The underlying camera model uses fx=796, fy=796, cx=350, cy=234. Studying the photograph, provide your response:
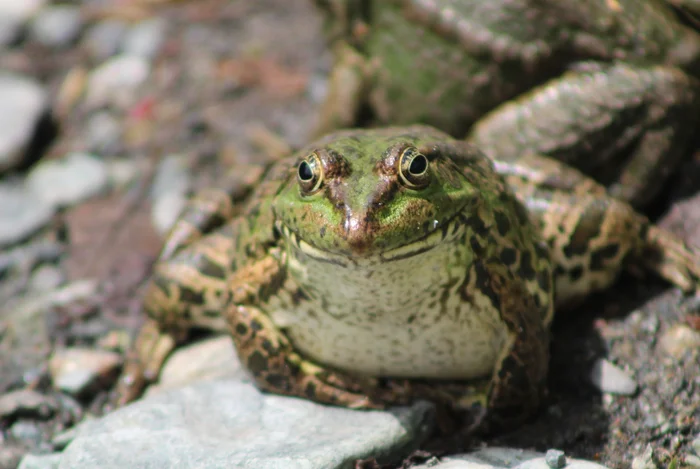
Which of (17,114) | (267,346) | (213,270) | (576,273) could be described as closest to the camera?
(267,346)

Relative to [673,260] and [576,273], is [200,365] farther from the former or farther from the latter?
[673,260]

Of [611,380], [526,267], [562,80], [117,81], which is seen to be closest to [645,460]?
[611,380]

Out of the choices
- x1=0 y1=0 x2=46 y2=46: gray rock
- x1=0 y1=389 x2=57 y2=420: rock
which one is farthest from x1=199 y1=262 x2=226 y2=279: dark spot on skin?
x1=0 y1=0 x2=46 y2=46: gray rock

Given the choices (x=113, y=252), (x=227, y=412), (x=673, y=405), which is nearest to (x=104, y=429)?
(x=227, y=412)

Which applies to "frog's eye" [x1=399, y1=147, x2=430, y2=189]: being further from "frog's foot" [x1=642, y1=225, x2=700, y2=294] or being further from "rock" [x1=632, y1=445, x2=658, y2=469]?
"frog's foot" [x1=642, y1=225, x2=700, y2=294]

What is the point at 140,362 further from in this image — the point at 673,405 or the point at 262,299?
the point at 673,405

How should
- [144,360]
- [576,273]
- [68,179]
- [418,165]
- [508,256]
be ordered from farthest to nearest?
[68,179], [144,360], [576,273], [508,256], [418,165]
